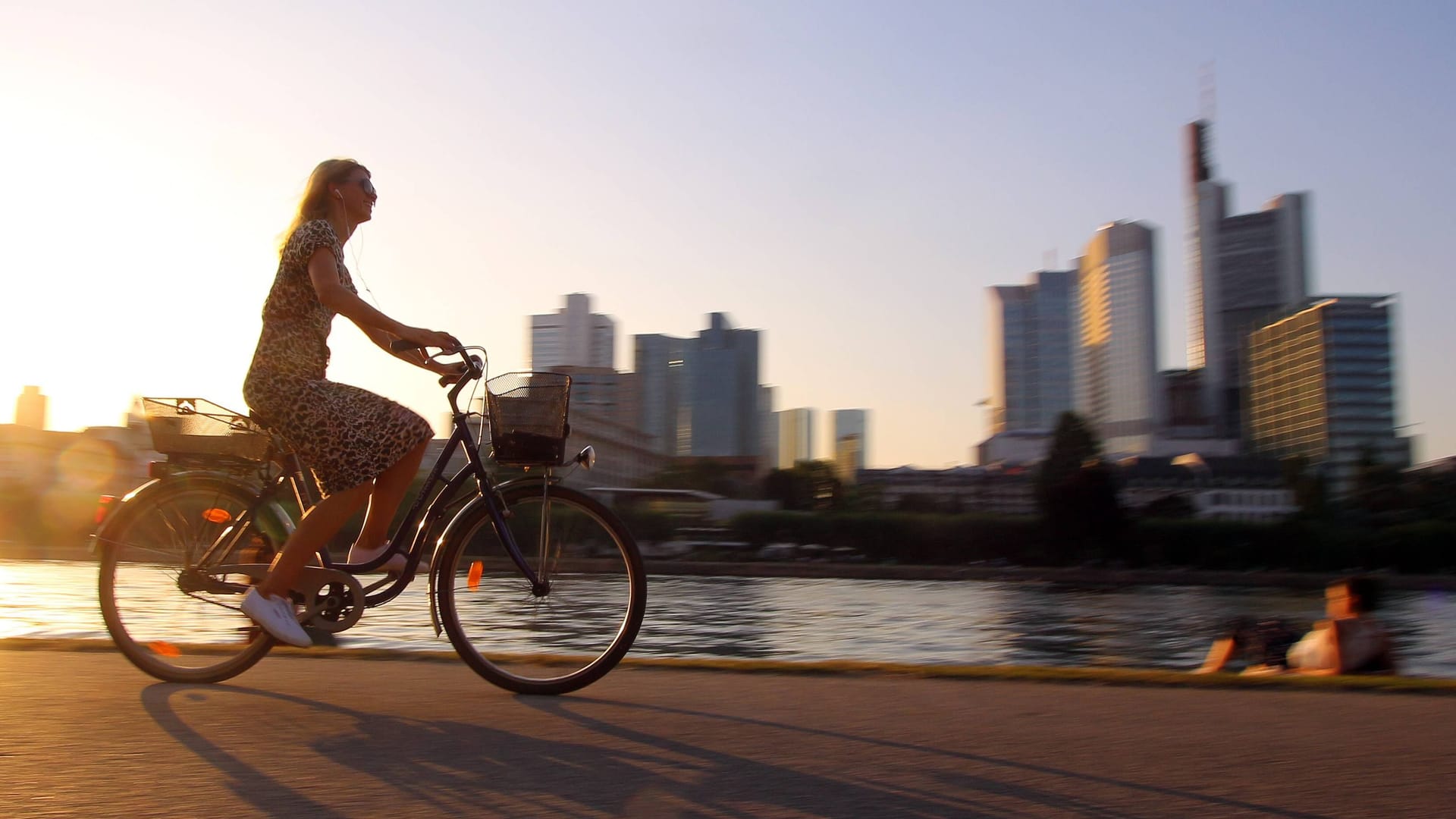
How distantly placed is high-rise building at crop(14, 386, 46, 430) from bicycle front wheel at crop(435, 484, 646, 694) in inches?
4179

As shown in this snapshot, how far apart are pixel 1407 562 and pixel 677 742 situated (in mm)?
63629

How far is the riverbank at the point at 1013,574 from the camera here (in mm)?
44250

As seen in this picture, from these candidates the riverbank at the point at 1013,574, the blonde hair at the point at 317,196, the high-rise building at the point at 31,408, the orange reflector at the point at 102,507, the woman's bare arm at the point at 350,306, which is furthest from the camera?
the high-rise building at the point at 31,408

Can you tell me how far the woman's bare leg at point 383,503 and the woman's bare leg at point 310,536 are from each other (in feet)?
0.13

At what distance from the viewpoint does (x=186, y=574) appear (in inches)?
Result: 161

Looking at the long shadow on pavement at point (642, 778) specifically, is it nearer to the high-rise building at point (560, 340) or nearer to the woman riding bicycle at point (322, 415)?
the woman riding bicycle at point (322, 415)

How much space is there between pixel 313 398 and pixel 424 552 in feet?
1.92

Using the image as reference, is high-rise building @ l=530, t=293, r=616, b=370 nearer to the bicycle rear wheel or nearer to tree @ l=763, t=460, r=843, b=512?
the bicycle rear wheel

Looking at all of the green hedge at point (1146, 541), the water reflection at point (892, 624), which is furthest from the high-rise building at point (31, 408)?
the water reflection at point (892, 624)

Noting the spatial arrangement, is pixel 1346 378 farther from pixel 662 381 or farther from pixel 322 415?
pixel 322 415

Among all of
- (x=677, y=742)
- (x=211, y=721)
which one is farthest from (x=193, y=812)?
(x=677, y=742)

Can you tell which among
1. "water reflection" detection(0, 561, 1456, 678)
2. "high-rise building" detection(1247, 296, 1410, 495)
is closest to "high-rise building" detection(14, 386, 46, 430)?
"water reflection" detection(0, 561, 1456, 678)

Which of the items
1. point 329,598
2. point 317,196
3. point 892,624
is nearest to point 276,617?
point 329,598

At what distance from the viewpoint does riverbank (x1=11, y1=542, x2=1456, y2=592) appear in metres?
44.2
